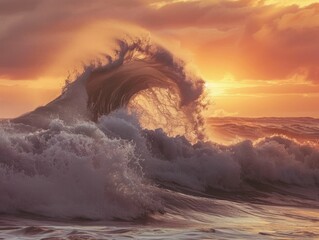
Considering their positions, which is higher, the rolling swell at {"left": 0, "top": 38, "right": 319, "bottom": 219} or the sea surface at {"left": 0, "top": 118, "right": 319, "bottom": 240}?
the rolling swell at {"left": 0, "top": 38, "right": 319, "bottom": 219}

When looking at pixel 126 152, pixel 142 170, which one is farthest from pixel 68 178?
pixel 142 170

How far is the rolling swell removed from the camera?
10.6 m

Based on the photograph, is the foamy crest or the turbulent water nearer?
the turbulent water

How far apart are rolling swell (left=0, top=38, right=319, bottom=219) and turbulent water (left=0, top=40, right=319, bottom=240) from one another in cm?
3

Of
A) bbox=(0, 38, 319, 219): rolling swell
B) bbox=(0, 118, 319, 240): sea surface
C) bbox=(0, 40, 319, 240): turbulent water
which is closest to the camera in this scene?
bbox=(0, 118, 319, 240): sea surface

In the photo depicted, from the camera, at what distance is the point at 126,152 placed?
11.8 metres

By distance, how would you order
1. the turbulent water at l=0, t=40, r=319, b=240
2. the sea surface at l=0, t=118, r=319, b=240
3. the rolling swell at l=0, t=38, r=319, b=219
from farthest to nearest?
the rolling swell at l=0, t=38, r=319, b=219, the turbulent water at l=0, t=40, r=319, b=240, the sea surface at l=0, t=118, r=319, b=240

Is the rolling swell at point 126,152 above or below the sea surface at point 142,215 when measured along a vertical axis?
above

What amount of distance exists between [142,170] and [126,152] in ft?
14.8

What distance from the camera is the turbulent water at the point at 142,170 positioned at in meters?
10.0

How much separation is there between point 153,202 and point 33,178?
240 cm

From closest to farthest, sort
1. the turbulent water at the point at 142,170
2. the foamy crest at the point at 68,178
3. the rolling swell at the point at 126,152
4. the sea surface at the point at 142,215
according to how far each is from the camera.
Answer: the sea surface at the point at 142,215
the turbulent water at the point at 142,170
the foamy crest at the point at 68,178
the rolling swell at the point at 126,152

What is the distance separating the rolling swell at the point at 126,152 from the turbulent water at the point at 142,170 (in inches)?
1.1

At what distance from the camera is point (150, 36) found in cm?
2598
